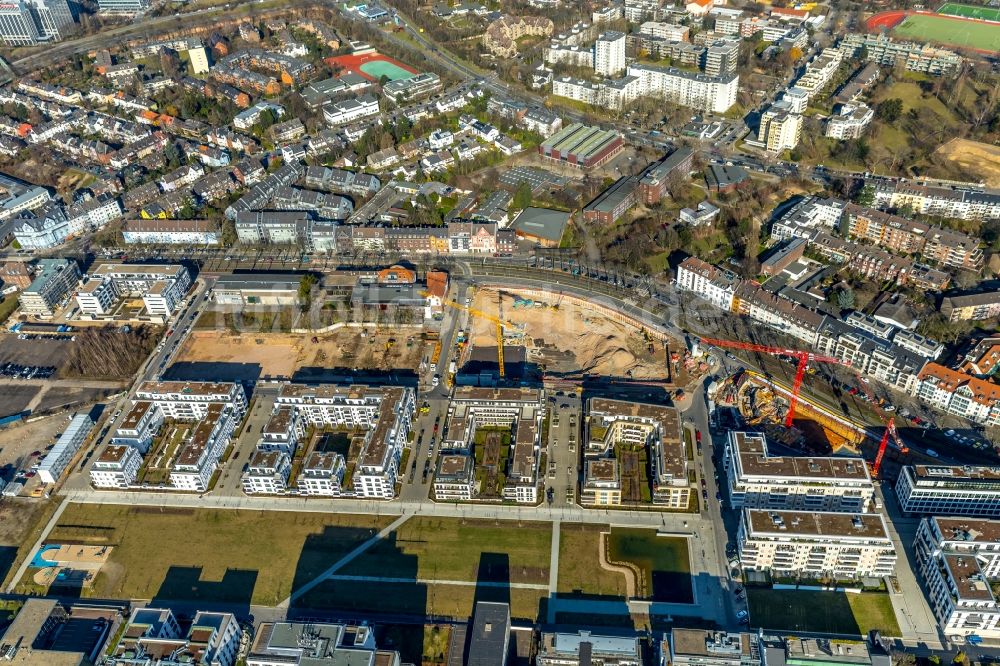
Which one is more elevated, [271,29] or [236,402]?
[271,29]

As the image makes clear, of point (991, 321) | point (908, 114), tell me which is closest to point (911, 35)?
point (908, 114)

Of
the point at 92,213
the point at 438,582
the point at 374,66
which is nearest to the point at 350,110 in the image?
the point at 374,66

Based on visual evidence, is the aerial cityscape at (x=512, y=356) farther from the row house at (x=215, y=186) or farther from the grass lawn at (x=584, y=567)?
the row house at (x=215, y=186)

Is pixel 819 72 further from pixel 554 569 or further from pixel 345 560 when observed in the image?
pixel 345 560

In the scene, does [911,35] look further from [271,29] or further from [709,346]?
[271,29]

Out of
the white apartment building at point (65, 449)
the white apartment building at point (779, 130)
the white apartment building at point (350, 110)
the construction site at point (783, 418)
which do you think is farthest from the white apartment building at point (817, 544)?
the white apartment building at point (350, 110)

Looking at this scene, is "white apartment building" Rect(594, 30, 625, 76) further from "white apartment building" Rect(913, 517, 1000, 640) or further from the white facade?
"white apartment building" Rect(913, 517, 1000, 640)
